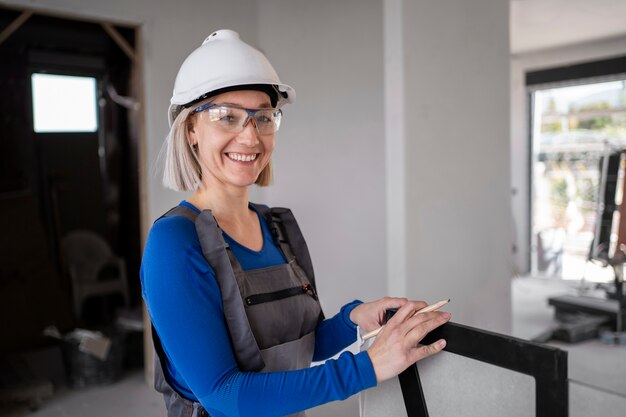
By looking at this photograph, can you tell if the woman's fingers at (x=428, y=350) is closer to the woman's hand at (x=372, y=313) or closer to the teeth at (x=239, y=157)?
the woman's hand at (x=372, y=313)

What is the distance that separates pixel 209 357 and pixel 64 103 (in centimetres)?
478

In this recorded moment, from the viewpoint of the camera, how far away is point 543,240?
8109 millimetres

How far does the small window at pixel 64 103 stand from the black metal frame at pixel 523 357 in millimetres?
4895

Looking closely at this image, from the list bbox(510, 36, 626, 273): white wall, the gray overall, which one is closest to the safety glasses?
the gray overall

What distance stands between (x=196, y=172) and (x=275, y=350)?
459mm

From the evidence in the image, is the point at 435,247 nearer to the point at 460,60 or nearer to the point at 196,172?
the point at 460,60

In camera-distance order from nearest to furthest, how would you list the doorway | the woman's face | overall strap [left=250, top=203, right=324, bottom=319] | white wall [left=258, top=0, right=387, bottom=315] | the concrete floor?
the woman's face
overall strap [left=250, top=203, right=324, bottom=319]
the concrete floor
white wall [left=258, top=0, right=387, bottom=315]
the doorway

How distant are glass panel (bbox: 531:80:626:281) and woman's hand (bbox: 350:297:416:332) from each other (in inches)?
286

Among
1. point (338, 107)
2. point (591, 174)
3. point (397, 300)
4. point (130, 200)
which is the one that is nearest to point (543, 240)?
point (591, 174)

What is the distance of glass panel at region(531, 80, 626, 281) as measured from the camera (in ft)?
25.9

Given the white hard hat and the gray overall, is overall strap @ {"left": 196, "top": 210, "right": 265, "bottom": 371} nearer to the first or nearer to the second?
the gray overall

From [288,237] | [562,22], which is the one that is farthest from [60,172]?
[562,22]

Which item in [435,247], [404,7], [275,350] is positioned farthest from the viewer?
[435,247]

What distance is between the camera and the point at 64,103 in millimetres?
5242
